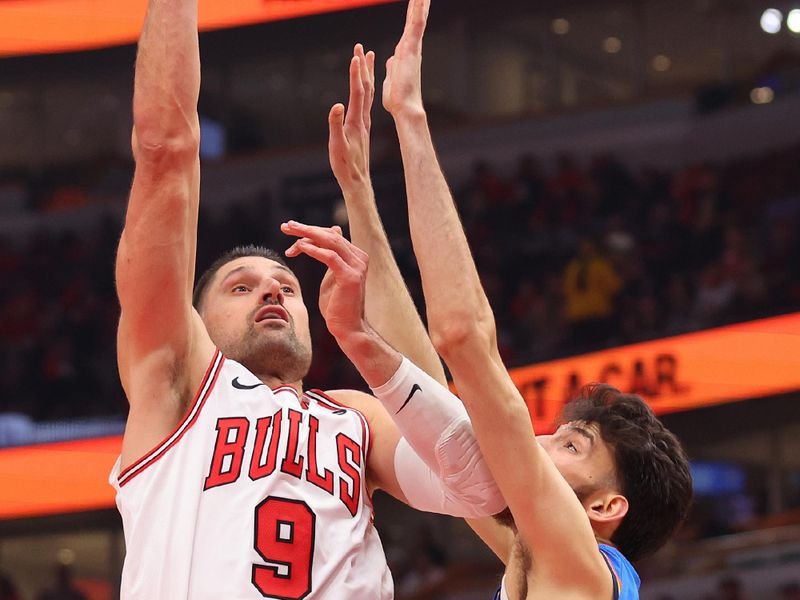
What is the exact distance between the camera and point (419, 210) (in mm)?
3100

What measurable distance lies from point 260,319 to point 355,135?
72 centimetres

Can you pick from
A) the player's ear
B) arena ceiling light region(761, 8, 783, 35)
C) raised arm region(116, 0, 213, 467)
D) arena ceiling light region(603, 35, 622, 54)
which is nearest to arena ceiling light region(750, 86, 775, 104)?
arena ceiling light region(761, 8, 783, 35)

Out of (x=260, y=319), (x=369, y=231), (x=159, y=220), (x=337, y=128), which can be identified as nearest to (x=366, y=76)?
(x=337, y=128)

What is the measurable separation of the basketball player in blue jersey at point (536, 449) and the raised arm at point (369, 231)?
0.60m

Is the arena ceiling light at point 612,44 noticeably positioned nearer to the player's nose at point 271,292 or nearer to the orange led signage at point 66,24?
the orange led signage at point 66,24

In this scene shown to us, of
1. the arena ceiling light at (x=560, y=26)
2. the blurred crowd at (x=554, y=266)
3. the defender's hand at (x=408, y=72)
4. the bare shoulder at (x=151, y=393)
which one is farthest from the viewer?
the arena ceiling light at (x=560, y=26)

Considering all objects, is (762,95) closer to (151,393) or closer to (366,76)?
(366,76)

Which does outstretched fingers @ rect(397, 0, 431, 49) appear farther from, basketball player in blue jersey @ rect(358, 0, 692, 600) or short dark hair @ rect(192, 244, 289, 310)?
short dark hair @ rect(192, 244, 289, 310)

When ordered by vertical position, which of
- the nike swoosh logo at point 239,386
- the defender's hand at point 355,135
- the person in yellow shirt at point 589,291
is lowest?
the person in yellow shirt at point 589,291

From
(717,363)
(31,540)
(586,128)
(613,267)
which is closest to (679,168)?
(586,128)

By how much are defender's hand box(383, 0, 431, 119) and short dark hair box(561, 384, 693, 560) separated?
1.03m

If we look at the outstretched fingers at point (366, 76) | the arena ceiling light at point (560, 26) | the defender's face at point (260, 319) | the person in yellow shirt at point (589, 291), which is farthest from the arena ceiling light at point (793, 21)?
the defender's face at point (260, 319)

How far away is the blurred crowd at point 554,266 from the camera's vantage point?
11.4m

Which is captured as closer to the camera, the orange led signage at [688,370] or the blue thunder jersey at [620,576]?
the blue thunder jersey at [620,576]
